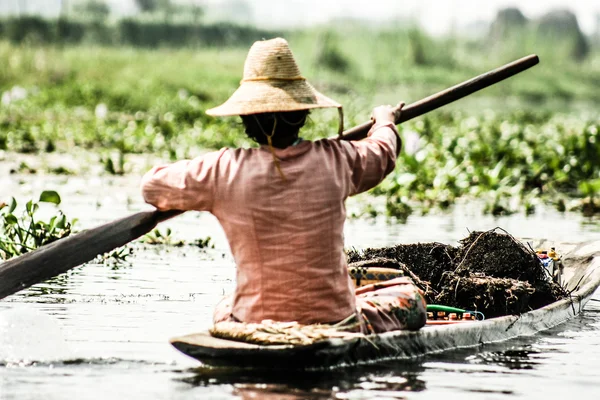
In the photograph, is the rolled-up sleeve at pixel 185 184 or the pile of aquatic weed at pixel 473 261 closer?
the rolled-up sleeve at pixel 185 184

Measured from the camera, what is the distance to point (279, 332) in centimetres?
466

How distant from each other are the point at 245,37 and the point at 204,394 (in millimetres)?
32377

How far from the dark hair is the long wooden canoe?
2.49 ft

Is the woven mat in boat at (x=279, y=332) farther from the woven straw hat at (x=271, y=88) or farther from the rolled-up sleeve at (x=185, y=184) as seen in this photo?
the woven straw hat at (x=271, y=88)

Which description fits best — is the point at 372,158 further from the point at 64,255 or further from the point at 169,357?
the point at 64,255

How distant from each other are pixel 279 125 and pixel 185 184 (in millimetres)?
412

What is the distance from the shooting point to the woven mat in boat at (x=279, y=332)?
4.65m

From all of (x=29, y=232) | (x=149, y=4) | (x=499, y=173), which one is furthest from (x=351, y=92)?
(x=149, y=4)

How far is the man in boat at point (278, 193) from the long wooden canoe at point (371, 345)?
0.14 m

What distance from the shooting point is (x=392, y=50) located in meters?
35.2

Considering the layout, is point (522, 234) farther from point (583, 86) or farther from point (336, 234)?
point (583, 86)

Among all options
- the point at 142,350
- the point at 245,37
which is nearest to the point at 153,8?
the point at 245,37

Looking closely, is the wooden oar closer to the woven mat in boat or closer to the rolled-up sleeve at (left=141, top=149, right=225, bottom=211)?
the rolled-up sleeve at (left=141, top=149, right=225, bottom=211)

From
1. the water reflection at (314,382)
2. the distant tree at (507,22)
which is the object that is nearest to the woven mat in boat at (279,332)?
the water reflection at (314,382)
